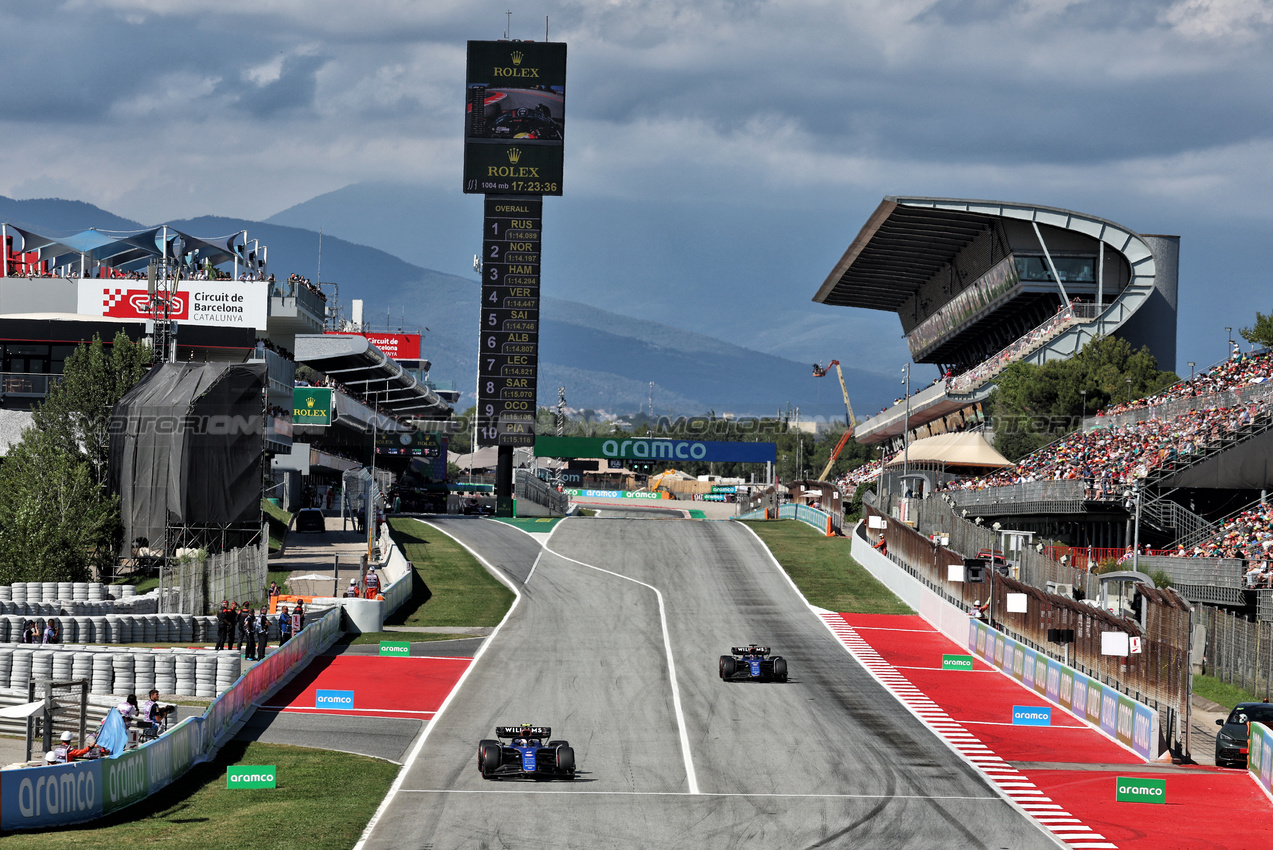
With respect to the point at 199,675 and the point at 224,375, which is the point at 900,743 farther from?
the point at 224,375

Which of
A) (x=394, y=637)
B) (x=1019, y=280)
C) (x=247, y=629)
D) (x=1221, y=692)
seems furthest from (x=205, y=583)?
(x=1019, y=280)

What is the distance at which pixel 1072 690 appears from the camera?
33188 millimetres

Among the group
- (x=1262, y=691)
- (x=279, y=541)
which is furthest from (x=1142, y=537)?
(x=279, y=541)

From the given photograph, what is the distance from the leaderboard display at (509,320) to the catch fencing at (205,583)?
38253 millimetres

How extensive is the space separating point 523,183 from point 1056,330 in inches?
1655

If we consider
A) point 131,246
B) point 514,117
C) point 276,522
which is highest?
point 514,117

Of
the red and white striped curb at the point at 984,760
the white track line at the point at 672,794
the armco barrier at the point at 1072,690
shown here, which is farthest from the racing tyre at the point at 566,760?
the armco barrier at the point at 1072,690

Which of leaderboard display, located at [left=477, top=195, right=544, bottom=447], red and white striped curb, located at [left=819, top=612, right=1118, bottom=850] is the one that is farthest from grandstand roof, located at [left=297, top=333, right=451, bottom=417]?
red and white striped curb, located at [left=819, top=612, right=1118, bottom=850]

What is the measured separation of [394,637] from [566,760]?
68.1 ft

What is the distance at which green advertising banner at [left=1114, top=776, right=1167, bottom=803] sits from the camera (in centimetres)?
2330

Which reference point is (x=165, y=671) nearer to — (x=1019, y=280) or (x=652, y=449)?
(x=652, y=449)

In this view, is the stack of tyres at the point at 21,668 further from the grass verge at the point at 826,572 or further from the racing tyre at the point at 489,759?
the grass verge at the point at 826,572

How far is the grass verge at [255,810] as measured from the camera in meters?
19.0

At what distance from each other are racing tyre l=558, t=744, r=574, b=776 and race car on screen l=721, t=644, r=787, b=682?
12.2m
